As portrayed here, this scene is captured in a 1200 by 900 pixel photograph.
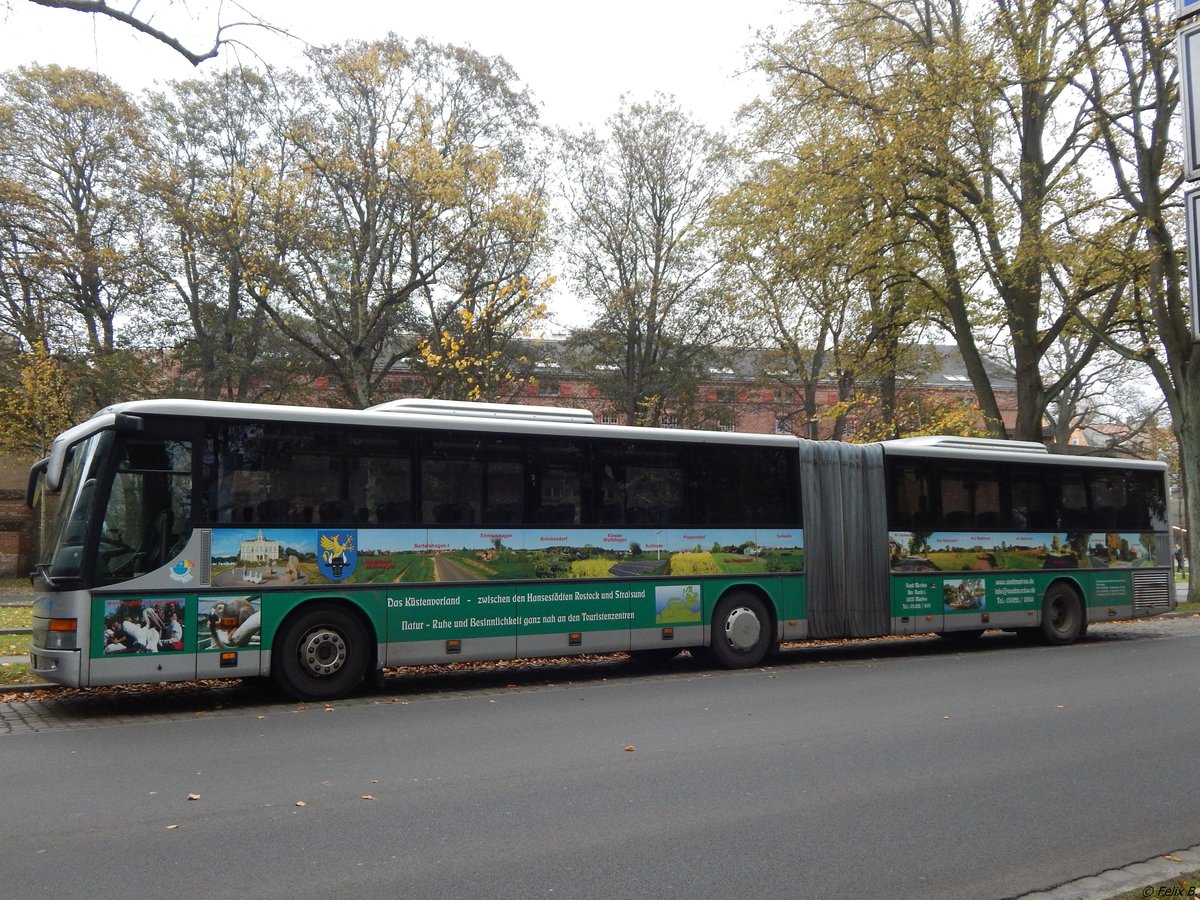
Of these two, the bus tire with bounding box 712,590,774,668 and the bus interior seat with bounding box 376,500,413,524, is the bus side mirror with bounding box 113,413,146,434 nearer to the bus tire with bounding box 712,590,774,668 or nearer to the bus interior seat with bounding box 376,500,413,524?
the bus interior seat with bounding box 376,500,413,524

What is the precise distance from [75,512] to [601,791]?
6.40m

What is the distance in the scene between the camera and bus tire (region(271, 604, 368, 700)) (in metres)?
11.2

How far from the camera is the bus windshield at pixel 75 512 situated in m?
10.3

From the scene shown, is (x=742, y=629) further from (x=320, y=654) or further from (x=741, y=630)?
(x=320, y=654)

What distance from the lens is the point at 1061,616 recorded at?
18.6 metres

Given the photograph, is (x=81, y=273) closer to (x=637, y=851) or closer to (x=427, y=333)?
(x=427, y=333)

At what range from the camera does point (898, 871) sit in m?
5.55

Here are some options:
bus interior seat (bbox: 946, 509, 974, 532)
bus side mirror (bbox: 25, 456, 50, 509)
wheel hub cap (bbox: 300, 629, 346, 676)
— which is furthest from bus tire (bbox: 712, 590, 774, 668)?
bus side mirror (bbox: 25, 456, 50, 509)

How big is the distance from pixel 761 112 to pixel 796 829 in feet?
77.4

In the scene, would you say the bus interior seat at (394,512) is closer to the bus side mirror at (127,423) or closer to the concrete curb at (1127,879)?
the bus side mirror at (127,423)

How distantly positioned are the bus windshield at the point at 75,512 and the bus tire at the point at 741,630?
7.90m

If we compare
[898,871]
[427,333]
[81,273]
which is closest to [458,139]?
[427,333]

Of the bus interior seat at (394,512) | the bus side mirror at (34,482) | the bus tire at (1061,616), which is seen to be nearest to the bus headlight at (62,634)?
the bus side mirror at (34,482)

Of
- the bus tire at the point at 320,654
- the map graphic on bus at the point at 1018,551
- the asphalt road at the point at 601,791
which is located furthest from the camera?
the map graphic on bus at the point at 1018,551
